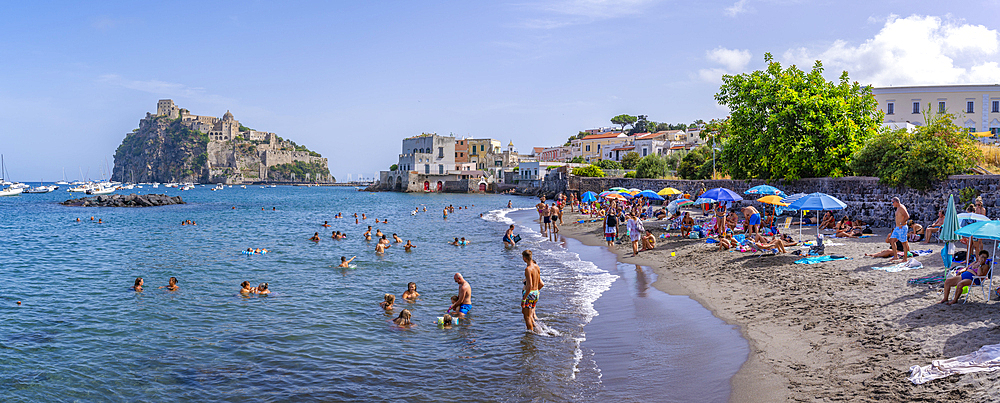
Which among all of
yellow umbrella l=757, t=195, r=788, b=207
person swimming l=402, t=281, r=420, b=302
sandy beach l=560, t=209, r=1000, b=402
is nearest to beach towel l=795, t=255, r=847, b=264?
sandy beach l=560, t=209, r=1000, b=402

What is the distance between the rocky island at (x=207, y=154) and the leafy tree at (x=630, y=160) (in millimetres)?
139598

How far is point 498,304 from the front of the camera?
12.1 m

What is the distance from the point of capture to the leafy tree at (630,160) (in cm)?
6756

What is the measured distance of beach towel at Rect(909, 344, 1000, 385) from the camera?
221 inches

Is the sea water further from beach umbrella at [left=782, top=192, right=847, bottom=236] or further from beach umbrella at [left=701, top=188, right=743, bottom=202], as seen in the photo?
beach umbrella at [left=782, top=192, right=847, bottom=236]

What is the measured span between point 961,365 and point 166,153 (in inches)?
8119

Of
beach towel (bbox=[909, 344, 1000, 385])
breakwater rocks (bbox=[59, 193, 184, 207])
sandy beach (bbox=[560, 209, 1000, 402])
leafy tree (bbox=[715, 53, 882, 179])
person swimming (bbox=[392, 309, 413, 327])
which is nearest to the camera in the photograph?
beach towel (bbox=[909, 344, 1000, 385])

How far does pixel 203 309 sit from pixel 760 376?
37.2ft

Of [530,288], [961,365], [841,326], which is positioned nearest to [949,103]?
[841,326]

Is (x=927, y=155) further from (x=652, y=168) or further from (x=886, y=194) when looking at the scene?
(x=652, y=168)

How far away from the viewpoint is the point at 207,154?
170625 millimetres

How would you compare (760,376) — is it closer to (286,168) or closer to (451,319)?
(451,319)

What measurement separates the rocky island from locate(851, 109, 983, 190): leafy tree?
179 metres

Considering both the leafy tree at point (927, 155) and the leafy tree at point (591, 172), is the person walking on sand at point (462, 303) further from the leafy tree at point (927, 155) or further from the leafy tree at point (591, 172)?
the leafy tree at point (591, 172)
